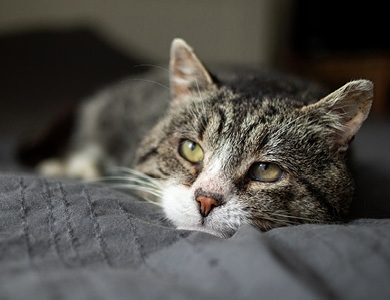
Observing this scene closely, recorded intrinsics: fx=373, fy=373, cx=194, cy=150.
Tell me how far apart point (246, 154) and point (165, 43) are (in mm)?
3652

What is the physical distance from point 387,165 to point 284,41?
12.3 feet

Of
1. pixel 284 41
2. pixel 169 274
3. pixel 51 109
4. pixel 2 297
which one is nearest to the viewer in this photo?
pixel 2 297

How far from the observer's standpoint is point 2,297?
532 millimetres

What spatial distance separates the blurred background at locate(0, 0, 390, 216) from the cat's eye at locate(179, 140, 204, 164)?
1144mm

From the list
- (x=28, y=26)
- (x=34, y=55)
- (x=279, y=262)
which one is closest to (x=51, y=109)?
(x=34, y=55)

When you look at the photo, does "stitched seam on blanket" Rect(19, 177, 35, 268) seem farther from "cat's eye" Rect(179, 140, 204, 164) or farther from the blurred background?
the blurred background

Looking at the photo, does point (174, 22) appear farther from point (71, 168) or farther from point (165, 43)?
point (71, 168)

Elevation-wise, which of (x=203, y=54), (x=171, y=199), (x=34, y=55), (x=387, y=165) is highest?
(x=171, y=199)

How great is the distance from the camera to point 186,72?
124 centimetres

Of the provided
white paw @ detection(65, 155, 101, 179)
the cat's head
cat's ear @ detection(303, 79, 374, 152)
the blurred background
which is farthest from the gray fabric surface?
the blurred background

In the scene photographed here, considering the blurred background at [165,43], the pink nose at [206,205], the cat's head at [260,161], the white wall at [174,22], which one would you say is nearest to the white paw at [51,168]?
the blurred background at [165,43]

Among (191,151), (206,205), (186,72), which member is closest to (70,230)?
(206,205)

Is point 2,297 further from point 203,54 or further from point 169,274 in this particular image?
point 203,54

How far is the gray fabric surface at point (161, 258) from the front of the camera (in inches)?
23.0
